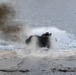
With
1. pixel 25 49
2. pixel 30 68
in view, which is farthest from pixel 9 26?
pixel 30 68

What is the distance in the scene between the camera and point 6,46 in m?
14.6

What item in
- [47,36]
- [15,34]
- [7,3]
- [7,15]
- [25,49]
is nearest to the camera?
[25,49]

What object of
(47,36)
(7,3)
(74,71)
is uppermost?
(7,3)

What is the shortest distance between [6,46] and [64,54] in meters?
3.17

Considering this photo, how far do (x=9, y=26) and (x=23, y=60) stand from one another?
6.71 metres

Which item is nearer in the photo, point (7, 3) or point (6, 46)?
point (6, 46)

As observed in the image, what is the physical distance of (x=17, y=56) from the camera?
11688 millimetres

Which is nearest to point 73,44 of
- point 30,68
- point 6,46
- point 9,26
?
point 6,46

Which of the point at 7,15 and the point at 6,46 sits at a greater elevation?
the point at 7,15

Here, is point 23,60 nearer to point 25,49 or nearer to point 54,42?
point 25,49

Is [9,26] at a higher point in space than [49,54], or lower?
higher

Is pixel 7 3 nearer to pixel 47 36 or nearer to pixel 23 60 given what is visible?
pixel 47 36

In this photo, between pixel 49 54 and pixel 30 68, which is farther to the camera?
pixel 49 54

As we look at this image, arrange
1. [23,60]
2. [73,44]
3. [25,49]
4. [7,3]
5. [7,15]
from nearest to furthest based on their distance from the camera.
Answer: [23,60] < [25,49] < [73,44] < [7,15] < [7,3]
